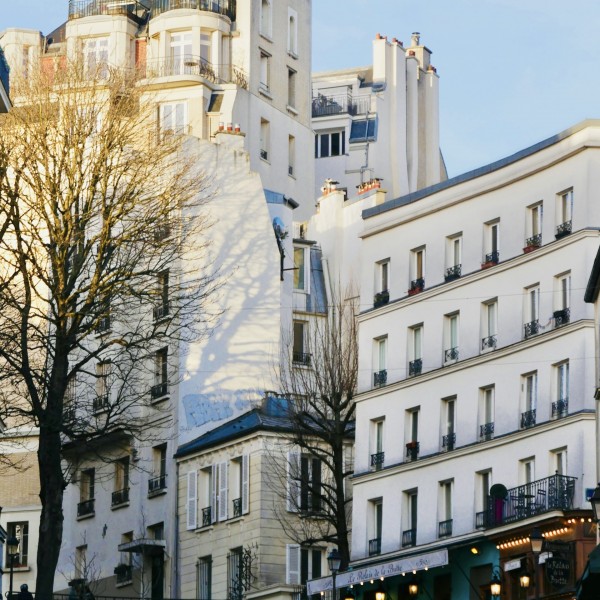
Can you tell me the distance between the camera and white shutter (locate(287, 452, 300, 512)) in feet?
212

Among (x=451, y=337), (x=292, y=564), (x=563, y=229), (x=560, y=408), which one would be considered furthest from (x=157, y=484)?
(x=563, y=229)

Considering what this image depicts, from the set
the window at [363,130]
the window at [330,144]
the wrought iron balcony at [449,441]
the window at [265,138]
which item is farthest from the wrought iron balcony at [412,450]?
the window at [330,144]

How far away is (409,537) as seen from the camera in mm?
61875

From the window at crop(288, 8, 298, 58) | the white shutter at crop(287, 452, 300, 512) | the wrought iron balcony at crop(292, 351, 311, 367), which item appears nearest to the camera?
the white shutter at crop(287, 452, 300, 512)

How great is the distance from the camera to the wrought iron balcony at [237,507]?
217ft

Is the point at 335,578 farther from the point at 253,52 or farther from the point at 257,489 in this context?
the point at 253,52

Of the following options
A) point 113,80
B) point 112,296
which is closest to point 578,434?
point 112,296

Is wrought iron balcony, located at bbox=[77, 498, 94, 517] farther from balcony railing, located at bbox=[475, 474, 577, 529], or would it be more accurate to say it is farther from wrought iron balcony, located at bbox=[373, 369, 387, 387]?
balcony railing, located at bbox=[475, 474, 577, 529]

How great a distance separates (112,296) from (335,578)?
10951 mm

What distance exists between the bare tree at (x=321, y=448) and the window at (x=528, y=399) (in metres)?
6.54

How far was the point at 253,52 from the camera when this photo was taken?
84500 mm

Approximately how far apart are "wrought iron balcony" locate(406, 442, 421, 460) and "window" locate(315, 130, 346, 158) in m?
35.3

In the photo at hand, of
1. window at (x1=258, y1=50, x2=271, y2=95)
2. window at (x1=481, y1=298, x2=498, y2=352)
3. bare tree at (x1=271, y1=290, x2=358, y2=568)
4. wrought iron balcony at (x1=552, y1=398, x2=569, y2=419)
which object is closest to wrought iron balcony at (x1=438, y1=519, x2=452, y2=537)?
bare tree at (x1=271, y1=290, x2=358, y2=568)

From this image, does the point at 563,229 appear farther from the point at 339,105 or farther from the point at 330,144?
the point at 339,105
